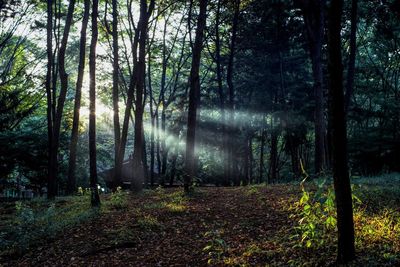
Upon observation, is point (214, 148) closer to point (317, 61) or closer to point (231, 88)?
point (231, 88)

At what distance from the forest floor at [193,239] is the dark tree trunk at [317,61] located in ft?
13.0

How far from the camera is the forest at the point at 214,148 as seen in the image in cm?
682

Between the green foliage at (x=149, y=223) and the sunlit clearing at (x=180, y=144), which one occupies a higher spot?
the sunlit clearing at (x=180, y=144)

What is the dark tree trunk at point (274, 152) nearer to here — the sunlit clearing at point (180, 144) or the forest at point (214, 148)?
the forest at point (214, 148)

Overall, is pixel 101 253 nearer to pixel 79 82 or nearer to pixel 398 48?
pixel 79 82

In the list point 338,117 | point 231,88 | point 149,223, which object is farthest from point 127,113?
point 338,117

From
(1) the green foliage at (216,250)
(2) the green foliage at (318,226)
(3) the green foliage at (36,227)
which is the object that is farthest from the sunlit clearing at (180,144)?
(2) the green foliage at (318,226)

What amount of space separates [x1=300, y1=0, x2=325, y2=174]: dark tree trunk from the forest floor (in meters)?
3.96

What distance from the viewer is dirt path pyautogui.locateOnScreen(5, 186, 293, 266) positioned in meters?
7.63

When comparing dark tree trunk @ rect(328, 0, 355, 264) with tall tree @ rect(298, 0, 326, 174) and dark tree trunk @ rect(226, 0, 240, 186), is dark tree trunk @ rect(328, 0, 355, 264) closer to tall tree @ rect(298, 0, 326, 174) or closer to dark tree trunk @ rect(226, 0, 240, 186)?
tall tree @ rect(298, 0, 326, 174)

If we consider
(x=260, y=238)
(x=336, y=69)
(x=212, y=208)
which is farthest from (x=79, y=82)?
(x=336, y=69)

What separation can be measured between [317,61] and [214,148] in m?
14.2

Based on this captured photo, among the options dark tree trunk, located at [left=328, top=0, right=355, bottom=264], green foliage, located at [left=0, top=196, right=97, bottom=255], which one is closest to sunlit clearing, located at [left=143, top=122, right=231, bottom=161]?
green foliage, located at [left=0, top=196, right=97, bottom=255]

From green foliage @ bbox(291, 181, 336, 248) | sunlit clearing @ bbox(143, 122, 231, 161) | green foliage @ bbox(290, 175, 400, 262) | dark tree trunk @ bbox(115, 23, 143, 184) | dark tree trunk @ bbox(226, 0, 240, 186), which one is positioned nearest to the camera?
green foliage @ bbox(290, 175, 400, 262)
